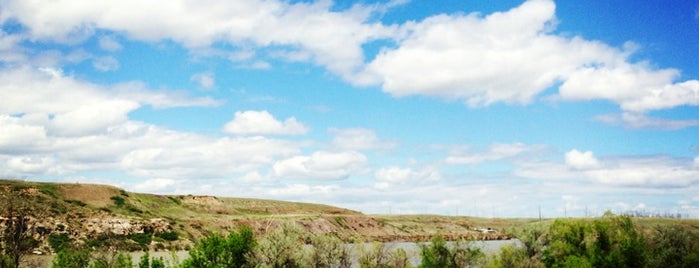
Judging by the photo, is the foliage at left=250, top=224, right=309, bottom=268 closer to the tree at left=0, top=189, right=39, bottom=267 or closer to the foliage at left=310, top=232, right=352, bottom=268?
the foliage at left=310, top=232, right=352, bottom=268

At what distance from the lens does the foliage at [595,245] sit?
68188mm

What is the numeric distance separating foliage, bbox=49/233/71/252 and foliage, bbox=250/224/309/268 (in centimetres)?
6328

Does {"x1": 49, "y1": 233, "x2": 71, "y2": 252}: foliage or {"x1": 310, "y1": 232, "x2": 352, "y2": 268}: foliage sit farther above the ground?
{"x1": 310, "y1": 232, "x2": 352, "y2": 268}: foliage

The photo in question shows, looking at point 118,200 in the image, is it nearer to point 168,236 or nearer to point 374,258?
point 168,236

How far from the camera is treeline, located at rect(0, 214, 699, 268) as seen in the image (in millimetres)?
62156

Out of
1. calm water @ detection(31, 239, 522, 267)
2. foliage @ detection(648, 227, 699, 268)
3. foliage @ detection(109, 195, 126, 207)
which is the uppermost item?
foliage @ detection(109, 195, 126, 207)

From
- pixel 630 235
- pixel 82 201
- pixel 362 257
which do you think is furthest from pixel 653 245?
pixel 82 201

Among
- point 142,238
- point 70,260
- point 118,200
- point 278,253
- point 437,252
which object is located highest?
point 118,200

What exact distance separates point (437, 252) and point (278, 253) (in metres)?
17.6

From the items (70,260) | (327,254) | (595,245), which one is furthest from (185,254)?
(595,245)

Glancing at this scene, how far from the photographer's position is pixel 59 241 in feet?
364

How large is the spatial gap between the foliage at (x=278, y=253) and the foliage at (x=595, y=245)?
2978 cm

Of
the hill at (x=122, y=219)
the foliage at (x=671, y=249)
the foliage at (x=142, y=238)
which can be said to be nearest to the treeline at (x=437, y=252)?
the foliage at (x=671, y=249)

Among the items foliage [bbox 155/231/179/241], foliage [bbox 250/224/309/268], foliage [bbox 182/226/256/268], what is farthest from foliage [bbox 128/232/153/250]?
foliage [bbox 250/224/309/268]
